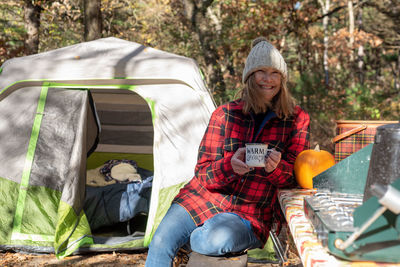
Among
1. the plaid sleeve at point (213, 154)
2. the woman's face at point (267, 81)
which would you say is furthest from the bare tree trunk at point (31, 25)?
the woman's face at point (267, 81)

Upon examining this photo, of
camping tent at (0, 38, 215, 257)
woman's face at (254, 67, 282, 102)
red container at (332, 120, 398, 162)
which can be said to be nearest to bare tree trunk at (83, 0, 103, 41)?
camping tent at (0, 38, 215, 257)

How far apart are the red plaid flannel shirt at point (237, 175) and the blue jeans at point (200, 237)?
0.05 metres

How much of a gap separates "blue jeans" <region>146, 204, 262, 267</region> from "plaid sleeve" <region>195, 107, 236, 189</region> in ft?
0.51

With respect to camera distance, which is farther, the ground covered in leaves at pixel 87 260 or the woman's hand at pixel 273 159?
the ground covered in leaves at pixel 87 260

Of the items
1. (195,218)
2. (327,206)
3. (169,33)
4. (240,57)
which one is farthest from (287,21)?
(327,206)

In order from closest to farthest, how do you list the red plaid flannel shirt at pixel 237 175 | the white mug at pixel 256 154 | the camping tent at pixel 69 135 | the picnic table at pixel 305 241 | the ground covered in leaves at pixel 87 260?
the picnic table at pixel 305 241, the white mug at pixel 256 154, the red plaid flannel shirt at pixel 237 175, the ground covered in leaves at pixel 87 260, the camping tent at pixel 69 135

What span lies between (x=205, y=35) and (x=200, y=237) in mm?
6470

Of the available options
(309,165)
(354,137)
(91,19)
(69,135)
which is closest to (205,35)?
(91,19)

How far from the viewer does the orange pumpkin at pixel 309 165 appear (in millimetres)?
1705

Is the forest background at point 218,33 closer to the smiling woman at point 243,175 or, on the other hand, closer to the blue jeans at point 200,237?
the smiling woman at point 243,175

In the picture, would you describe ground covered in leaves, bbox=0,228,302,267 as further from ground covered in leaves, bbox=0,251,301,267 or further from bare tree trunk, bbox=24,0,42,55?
bare tree trunk, bbox=24,0,42,55

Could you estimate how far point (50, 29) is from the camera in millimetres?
9461

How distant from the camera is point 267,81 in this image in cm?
A: 197

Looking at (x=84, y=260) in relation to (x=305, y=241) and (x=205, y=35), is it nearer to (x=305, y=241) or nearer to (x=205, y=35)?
(x=305, y=241)
